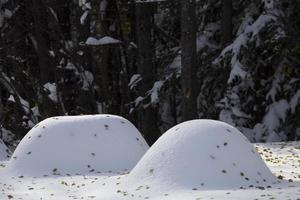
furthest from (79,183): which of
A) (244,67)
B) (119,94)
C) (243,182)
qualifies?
(119,94)

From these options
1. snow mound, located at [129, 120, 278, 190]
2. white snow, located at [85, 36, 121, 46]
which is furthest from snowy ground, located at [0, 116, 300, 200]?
white snow, located at [85, 36, 121, 46]

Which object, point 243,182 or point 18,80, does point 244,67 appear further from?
point 18,80

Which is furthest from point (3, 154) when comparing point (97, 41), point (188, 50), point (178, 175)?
point (178, 175)

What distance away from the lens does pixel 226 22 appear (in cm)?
1636

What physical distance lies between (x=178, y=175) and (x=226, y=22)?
9508 mm

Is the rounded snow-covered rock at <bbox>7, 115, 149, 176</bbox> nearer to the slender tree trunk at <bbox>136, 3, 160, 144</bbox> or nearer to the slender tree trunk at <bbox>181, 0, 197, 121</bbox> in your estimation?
the slender tree trunk at <bbox>181, 0, 197, 121</bbox>

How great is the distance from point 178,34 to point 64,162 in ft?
35.9

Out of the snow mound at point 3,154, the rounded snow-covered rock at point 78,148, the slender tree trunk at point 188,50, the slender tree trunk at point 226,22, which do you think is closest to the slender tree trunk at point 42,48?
the snow mound at point 3,154

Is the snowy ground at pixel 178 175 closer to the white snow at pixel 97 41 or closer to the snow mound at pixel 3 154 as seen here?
the snow mound at pixel 3 154

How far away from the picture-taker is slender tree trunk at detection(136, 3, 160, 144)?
1697 cm

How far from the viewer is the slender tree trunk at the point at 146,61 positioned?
17.0 metres

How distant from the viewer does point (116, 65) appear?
21453mm

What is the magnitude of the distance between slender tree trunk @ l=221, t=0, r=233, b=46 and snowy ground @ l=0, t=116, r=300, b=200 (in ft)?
23.1

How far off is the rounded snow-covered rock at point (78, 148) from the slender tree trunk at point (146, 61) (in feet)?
21.5
